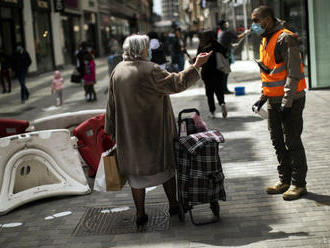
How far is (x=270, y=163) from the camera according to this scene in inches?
271

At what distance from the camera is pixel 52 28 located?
3152 centimetres

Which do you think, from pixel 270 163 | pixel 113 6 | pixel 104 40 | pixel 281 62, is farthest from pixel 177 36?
pixel 113 6

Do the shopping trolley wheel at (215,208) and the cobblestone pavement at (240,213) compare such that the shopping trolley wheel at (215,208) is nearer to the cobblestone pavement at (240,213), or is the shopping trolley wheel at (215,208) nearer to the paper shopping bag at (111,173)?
the cobblestone pavement at (240,213)

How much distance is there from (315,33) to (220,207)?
28.2ft

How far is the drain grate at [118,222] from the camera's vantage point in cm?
489

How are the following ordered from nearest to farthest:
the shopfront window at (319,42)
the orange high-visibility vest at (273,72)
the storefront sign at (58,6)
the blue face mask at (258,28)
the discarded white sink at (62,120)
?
the orange high-visibility vest at (273,72), the blue face mask at (258,28), the discarded white sink at (62,120), the shopfront window at (319,42), the storefront sign at (58,6)

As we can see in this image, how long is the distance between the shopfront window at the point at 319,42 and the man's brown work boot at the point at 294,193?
27.0 ft

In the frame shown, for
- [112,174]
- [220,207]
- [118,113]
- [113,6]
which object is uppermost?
[113,6]

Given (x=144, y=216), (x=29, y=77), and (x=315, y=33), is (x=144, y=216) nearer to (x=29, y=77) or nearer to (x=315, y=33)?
(x=315, y=33)

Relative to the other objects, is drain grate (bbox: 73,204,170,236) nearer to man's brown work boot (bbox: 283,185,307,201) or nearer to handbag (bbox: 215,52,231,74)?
man's brown work boot (bbox: 283,185,307,201)

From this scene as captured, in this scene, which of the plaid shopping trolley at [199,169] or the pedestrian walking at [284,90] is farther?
the pedestrian walking at [284,90]

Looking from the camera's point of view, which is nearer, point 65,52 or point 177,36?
point 177,36

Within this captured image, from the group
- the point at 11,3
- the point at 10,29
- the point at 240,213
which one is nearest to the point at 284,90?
the point at 240,213

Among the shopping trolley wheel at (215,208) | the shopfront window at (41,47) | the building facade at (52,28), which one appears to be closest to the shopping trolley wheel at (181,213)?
the shopping trolley wheel at (215,208)
